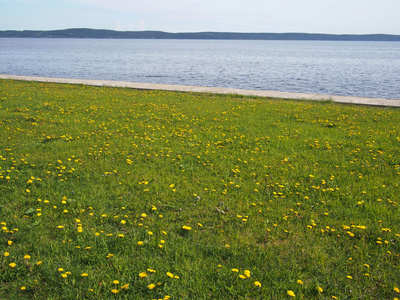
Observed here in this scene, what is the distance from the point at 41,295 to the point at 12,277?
0.46m

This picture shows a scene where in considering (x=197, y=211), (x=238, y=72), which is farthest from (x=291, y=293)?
(x=238, y=72)

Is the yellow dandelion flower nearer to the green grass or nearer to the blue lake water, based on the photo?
the green grass

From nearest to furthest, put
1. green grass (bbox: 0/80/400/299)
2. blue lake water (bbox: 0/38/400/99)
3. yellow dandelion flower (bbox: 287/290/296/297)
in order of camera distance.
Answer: yellow dandelion flower (bbox: 287/290/296/297) → green grass (bbox: 0/80/400/299) → blue lake water (bbox: 0/38/400/99)

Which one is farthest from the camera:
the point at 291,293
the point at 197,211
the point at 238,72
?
the point at 238,72

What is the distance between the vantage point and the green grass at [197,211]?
11.6ft

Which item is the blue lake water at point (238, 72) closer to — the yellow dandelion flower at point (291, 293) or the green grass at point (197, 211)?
the green grass at point (197, 211)

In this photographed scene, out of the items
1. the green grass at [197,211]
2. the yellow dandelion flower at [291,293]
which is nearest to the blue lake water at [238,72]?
the green grass at [197,211]

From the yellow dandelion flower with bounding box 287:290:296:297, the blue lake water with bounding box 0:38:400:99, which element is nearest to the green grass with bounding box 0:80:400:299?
the yellow dandelion flower with bounding box 287:290:296:297

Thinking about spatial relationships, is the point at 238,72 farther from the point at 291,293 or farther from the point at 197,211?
the point at 291,293

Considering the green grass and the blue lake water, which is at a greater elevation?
the blue lake water

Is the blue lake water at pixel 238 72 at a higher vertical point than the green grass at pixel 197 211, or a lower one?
higher

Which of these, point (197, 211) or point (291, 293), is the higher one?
point (197, 211)

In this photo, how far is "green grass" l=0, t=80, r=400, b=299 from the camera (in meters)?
3.53

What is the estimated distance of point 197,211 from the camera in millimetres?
4949
